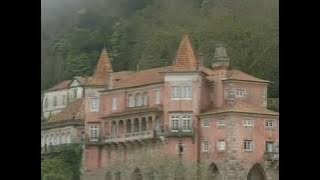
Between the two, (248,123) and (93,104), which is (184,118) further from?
(93,104)

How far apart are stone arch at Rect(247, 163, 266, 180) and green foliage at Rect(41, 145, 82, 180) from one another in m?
1.06

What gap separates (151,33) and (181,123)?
58 cm

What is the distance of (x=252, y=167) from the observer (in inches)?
160

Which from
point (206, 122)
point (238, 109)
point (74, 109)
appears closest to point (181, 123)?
point (206, 122)

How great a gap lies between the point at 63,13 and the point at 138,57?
1.72ft

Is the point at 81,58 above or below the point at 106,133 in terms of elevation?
above

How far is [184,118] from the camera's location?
4.15 metres

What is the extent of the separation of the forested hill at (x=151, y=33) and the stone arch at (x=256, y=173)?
1.44 feet

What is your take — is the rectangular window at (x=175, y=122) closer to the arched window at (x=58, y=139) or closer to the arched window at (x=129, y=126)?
the arched window at (x=129, y=126)

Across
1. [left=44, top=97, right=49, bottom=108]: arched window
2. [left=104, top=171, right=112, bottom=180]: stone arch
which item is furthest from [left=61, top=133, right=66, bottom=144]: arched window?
[left=104, top=171, right=112, bottom=180]: stone arch

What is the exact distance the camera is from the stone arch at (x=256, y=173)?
4.03 meters

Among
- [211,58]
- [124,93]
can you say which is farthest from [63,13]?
[211,58]

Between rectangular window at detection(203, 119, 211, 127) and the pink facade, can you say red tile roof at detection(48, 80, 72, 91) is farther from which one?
rectangular window at detection(203, 119, 211, 127)
